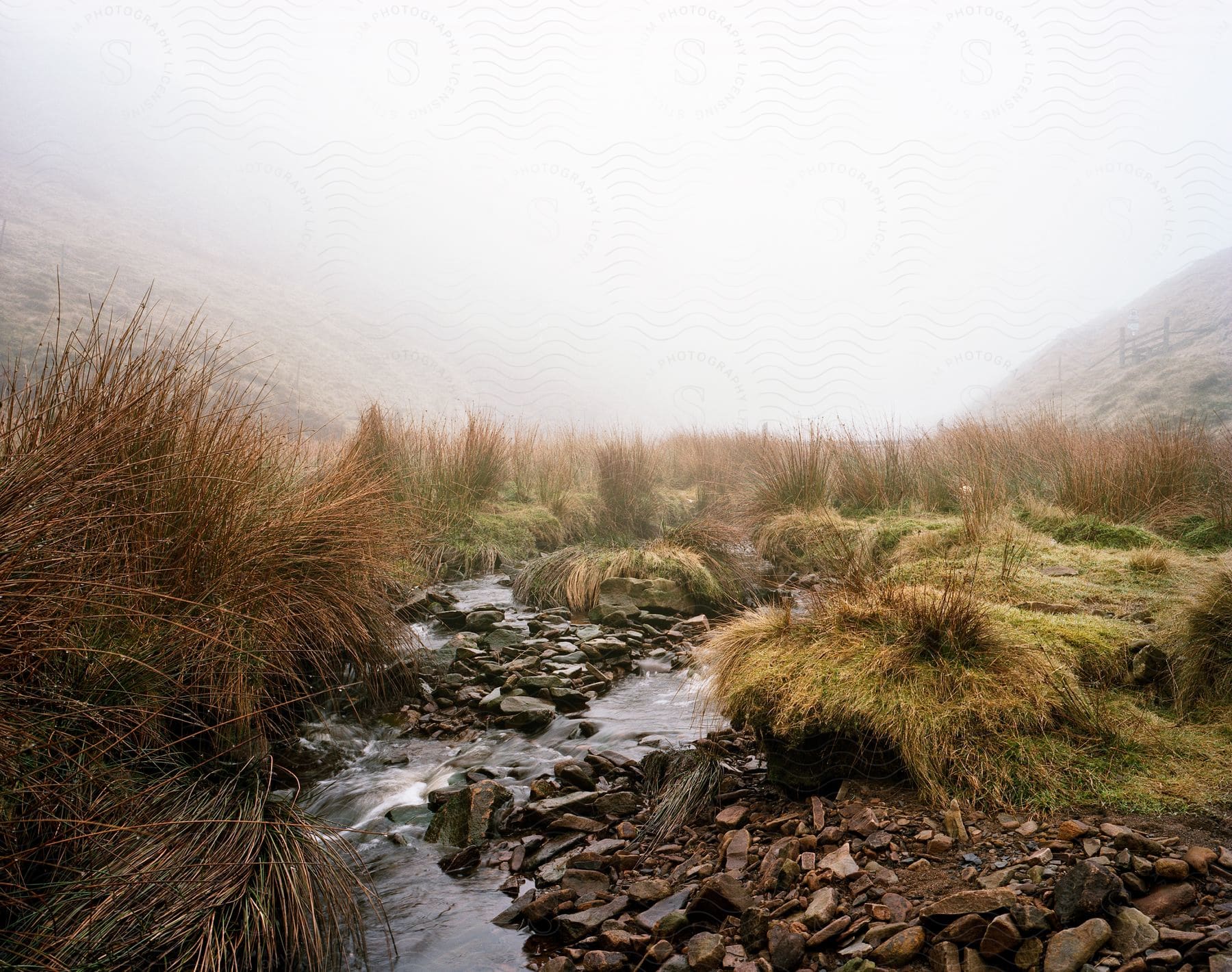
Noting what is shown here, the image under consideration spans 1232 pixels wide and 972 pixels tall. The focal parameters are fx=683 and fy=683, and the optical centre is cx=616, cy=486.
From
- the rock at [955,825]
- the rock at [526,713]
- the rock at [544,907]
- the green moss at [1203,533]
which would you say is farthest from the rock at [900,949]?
the green moss at [1203,533]

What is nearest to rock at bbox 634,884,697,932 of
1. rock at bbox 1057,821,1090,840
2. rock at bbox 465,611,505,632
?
rock at bbox 1057,821,1090,840

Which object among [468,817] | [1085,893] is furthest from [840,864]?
[468,817]

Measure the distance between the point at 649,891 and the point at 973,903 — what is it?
0.94 m

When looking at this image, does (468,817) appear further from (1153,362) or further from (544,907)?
(1153,362)

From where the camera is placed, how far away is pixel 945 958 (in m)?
1.57

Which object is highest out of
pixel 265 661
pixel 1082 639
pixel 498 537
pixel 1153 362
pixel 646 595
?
pixel 1153 362

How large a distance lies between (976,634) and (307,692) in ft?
10.3

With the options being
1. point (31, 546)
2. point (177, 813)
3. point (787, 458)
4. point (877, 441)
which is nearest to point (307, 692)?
point (177, 813)

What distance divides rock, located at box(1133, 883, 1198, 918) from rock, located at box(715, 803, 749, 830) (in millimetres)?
1202

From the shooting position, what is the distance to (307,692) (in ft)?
11.4

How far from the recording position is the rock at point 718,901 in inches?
76.9

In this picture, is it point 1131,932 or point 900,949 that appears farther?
point 900,949

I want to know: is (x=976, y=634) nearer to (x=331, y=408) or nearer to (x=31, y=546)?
(x=31, y=546)

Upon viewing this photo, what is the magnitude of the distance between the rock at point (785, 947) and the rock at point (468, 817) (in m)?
1.29
